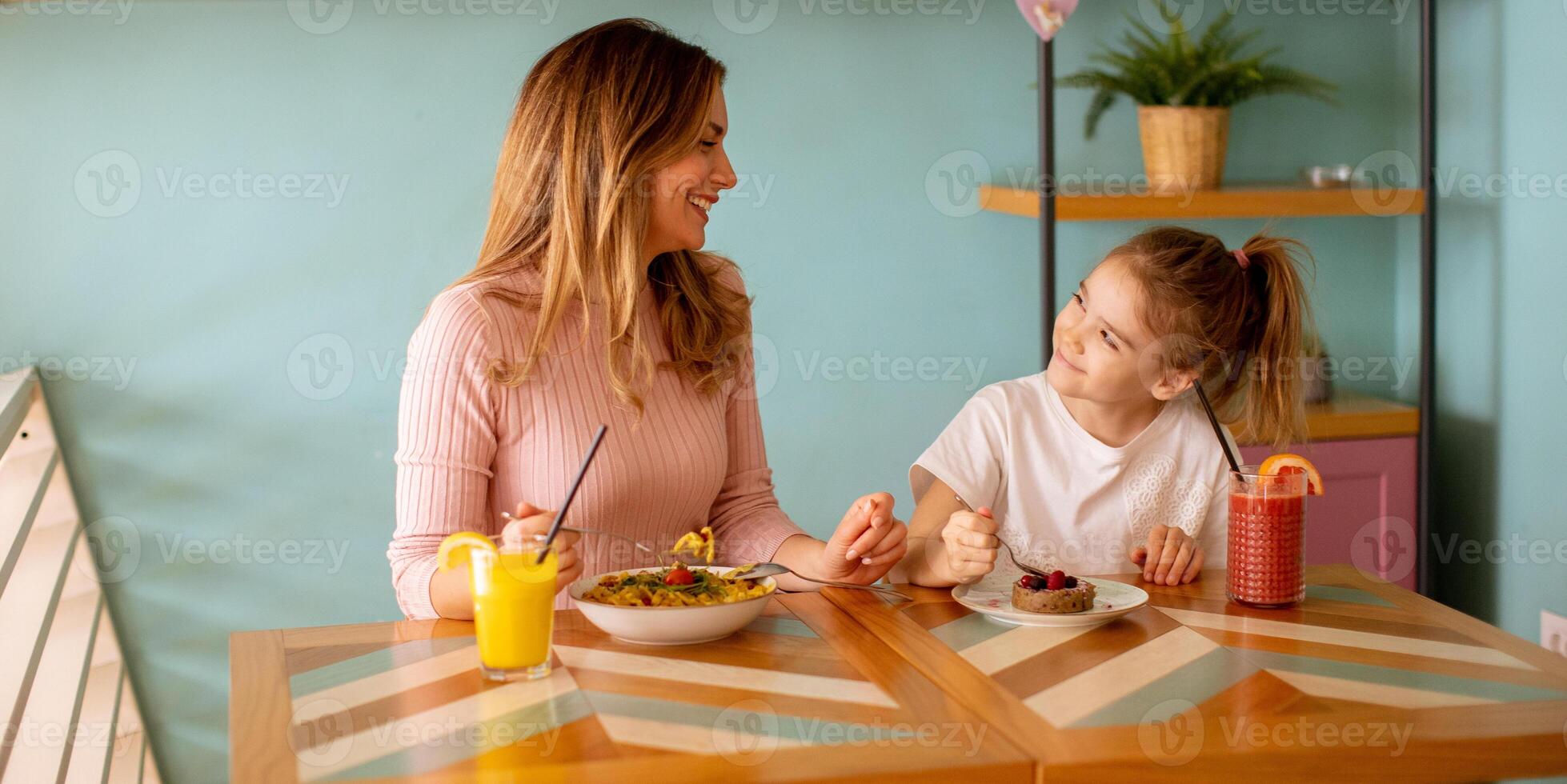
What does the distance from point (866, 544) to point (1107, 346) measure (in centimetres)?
48

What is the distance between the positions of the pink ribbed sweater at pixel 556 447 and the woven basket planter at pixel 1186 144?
120cm

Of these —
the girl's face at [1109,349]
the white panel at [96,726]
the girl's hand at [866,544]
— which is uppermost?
the girl's face at [1109,349]

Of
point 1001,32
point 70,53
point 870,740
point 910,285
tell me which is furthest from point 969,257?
point 870,740

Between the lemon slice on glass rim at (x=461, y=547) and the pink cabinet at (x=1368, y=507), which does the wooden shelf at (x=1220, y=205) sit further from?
the lemon slice on glass rim at (x=461, y=547)

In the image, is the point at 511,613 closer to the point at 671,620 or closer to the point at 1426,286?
the point at 671,620

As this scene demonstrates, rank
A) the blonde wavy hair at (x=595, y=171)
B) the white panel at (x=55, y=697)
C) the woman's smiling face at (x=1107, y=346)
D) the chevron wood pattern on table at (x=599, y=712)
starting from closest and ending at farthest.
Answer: the chevron wood pattern on table at (x=599, y=712) → the blonde wavy hair at (x=595, y=171) → the woman's smiling face at (x=1107, y=346) → the white panel at (x=55, y=697)

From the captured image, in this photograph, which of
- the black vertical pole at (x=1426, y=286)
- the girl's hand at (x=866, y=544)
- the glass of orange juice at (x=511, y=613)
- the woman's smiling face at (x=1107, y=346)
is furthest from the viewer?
the black vertical pole at (x=1426, y=286)

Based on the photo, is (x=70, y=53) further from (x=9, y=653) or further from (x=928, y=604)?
(x=928, y=604)

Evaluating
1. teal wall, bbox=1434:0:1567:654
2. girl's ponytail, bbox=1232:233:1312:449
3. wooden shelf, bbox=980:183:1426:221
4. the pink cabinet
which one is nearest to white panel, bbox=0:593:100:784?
girl's ponytail, bbox=1232:233:1312:449

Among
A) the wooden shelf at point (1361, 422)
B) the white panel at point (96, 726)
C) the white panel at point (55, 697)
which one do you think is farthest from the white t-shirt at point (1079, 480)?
the white panel at point (96, 726)

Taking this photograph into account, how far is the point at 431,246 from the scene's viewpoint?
261 centimetres

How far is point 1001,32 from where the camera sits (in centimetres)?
277

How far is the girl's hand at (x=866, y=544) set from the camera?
4.81 feet

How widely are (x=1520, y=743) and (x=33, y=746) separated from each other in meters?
1.99
